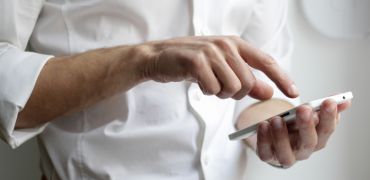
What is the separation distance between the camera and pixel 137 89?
1.96 ft

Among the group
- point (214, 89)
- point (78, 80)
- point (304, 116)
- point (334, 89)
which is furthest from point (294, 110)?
point (334, 89)

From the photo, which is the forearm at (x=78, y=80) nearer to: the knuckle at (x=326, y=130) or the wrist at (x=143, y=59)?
the wrist at (x=143, y=59)

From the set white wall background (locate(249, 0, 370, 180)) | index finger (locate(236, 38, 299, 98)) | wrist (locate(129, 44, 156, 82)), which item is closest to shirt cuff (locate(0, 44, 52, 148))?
wrist (locate(129, 44, 156, 82))

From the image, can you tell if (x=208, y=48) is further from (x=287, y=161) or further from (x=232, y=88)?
(x=287, y=161)

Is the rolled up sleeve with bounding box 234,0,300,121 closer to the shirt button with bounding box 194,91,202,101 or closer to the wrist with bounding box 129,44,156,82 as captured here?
the shirt button with bounding box 194,91,202,101

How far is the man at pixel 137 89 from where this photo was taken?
0.47 metres

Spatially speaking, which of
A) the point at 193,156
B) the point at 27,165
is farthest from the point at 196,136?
the point at 27,165

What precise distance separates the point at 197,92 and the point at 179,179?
4.7 inches

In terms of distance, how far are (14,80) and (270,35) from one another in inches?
16.7

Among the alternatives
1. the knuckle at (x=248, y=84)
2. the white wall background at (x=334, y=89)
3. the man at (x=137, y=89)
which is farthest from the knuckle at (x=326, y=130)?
the white wall background at (x=334, y=89)

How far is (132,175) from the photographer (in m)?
0.61

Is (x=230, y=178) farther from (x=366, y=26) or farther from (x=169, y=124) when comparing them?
(x=366, y=26)

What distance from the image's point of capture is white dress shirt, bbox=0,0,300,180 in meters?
0.57

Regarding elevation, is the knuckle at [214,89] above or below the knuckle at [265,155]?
above
